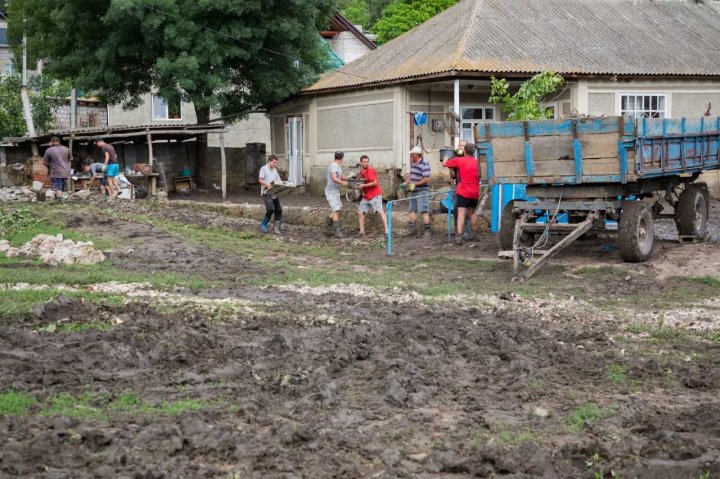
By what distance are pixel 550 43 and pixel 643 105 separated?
3.12 meters

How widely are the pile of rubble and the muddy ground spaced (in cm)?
59

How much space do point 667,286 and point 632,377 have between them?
218 inches

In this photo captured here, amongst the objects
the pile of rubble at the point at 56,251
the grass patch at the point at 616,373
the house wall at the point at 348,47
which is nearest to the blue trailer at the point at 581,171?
the grass patch at the point at 616,373

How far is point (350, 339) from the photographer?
909 cm

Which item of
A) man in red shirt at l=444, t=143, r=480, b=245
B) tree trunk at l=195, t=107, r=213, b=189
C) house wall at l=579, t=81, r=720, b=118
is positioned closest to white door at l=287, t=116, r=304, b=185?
tree trunk at l=195, t=107, r=213, b=189

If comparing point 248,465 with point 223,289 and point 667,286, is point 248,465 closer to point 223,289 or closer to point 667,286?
point 223,289

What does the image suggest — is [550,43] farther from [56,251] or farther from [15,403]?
[15,403]

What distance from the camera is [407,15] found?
166ft

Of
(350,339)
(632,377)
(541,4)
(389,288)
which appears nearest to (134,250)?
(389,288)

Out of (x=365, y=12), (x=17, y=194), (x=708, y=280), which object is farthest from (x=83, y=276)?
(x=365, y=12)

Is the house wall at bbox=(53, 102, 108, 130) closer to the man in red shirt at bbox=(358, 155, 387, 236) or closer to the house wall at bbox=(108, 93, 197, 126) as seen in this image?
the house wall at bbox=(108, 93, 197, 126)

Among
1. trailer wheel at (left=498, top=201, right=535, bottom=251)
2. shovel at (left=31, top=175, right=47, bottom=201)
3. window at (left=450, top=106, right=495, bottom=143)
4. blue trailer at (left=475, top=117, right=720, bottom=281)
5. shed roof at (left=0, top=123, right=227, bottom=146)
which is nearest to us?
blue trailer at (left=475, top=117, right=720, bottom=281)

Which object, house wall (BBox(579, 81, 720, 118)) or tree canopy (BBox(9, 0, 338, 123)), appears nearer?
house wall (BBox(579, 81, 720, 118))

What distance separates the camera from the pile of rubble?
14.4 meters
